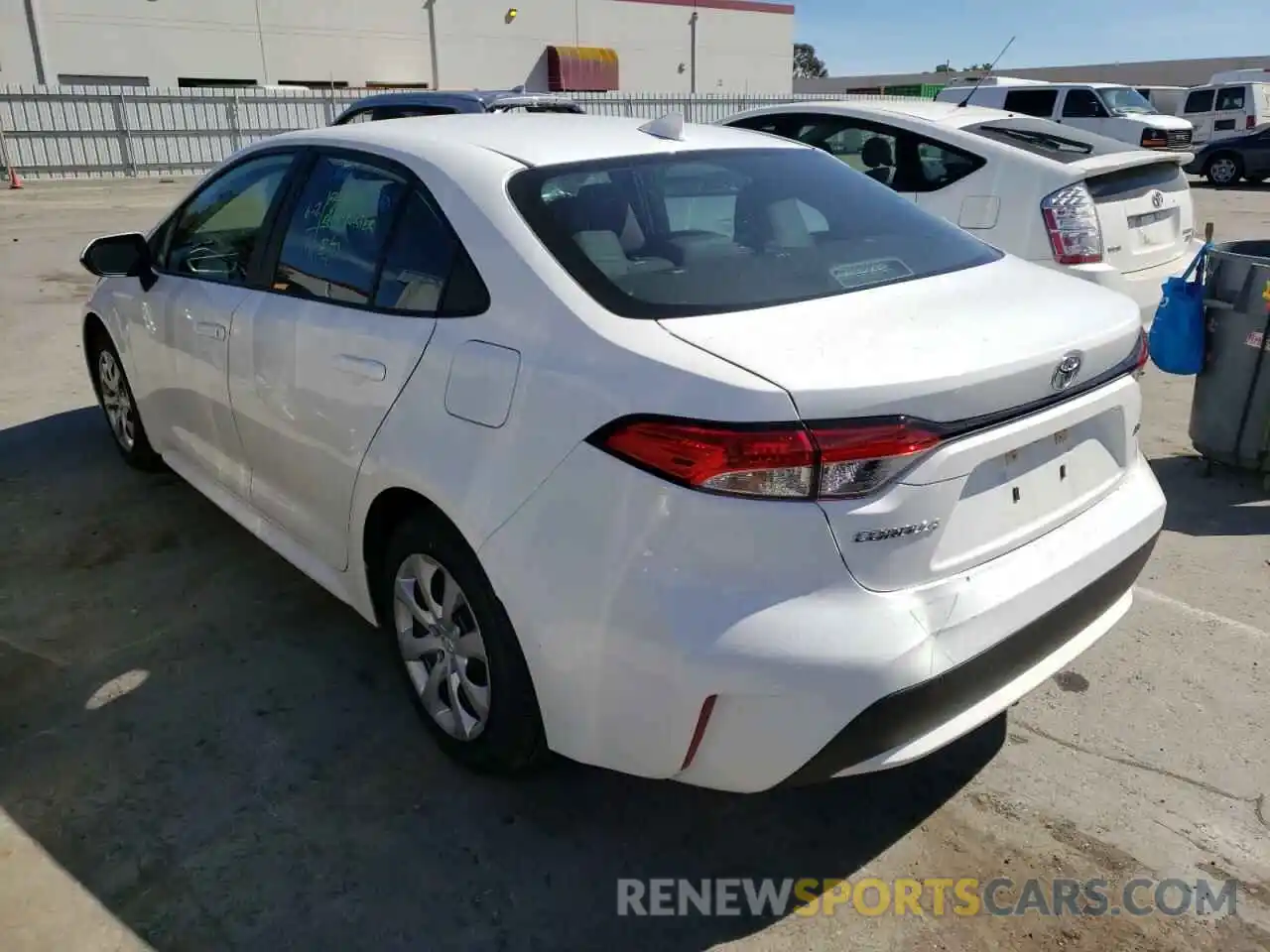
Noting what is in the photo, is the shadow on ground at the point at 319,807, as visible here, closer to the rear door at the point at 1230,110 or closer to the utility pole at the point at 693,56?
the rear door at the point at 1230,110

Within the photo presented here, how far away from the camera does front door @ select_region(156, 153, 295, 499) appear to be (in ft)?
11.7

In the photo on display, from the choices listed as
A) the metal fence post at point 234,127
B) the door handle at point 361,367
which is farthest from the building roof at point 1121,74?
the door handle at point 361,367

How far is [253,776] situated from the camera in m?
2.82

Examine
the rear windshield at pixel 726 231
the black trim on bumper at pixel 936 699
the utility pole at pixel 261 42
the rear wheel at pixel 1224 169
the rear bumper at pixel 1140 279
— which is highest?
the utility pole at pixel 261 42

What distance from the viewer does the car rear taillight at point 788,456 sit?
196cm

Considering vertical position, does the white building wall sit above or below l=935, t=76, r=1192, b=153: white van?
above

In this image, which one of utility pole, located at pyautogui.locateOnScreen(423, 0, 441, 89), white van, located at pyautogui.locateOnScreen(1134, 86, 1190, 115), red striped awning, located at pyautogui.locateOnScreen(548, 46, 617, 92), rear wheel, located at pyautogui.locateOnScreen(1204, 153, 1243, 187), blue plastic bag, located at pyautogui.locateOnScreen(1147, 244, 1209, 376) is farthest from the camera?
red striped awning, located at pyautogui.locateOnScreen(548, 46, 617, 92)

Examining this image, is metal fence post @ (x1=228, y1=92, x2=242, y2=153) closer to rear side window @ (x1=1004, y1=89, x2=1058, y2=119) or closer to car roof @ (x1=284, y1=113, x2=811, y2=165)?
rear side window @ (x1=1004, y1=89, x2=1058, y2=119)

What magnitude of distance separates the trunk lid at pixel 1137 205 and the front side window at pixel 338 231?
4.06 m

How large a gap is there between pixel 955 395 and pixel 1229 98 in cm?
2656

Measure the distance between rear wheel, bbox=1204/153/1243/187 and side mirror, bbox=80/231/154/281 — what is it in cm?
2232

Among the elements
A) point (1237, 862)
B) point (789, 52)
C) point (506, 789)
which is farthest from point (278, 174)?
point (789, 52)

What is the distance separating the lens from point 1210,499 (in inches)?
184

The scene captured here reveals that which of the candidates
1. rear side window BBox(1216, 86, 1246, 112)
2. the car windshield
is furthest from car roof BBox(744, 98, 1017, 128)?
rear side window BBox(1216, 86, 1246, 112)
